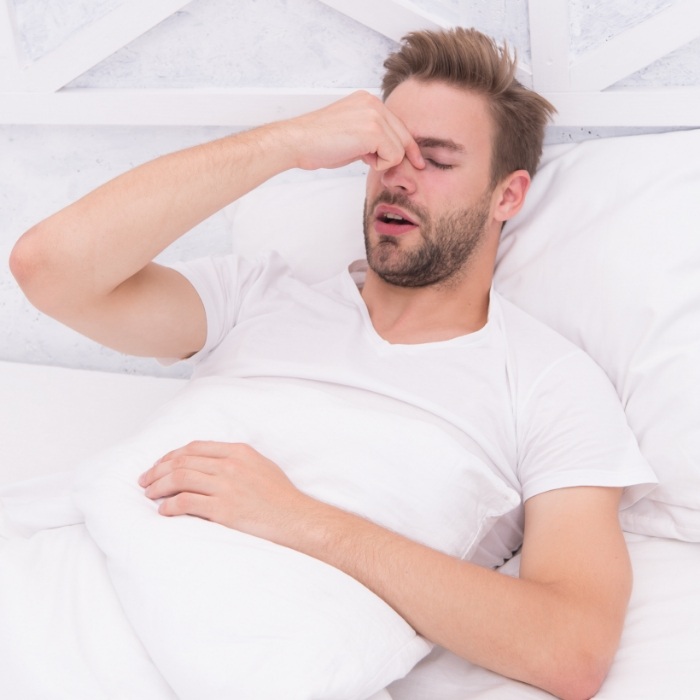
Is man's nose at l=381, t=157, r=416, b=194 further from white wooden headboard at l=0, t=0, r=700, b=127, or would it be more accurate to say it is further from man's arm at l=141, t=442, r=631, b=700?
man's arm at l=141, t=442, r=631, b=700

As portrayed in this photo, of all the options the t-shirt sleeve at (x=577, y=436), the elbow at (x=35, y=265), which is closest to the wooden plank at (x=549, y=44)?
the t-shirt sleeve at (x=577, y=436)

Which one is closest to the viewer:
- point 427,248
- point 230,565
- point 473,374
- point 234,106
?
point 230,565

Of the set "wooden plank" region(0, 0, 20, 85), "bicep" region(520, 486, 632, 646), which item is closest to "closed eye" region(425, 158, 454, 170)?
"bicep" region(520, 486, 632, 646)

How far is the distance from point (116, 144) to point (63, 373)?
1.64 ft

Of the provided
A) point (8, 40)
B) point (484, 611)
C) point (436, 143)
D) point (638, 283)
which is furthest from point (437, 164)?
point (8, 40)

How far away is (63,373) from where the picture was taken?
183 cm

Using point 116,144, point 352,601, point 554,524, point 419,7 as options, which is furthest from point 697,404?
point 116,144

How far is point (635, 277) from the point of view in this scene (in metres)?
1.29

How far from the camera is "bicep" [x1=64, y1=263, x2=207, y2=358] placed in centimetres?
126

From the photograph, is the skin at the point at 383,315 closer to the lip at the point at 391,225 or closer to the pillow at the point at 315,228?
the lip at the point at 391,225

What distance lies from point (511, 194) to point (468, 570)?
699 mm

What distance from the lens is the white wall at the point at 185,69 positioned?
4.90 ft

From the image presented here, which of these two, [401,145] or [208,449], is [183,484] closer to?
[208,449]

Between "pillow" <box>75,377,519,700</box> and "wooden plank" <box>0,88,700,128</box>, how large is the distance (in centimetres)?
62
